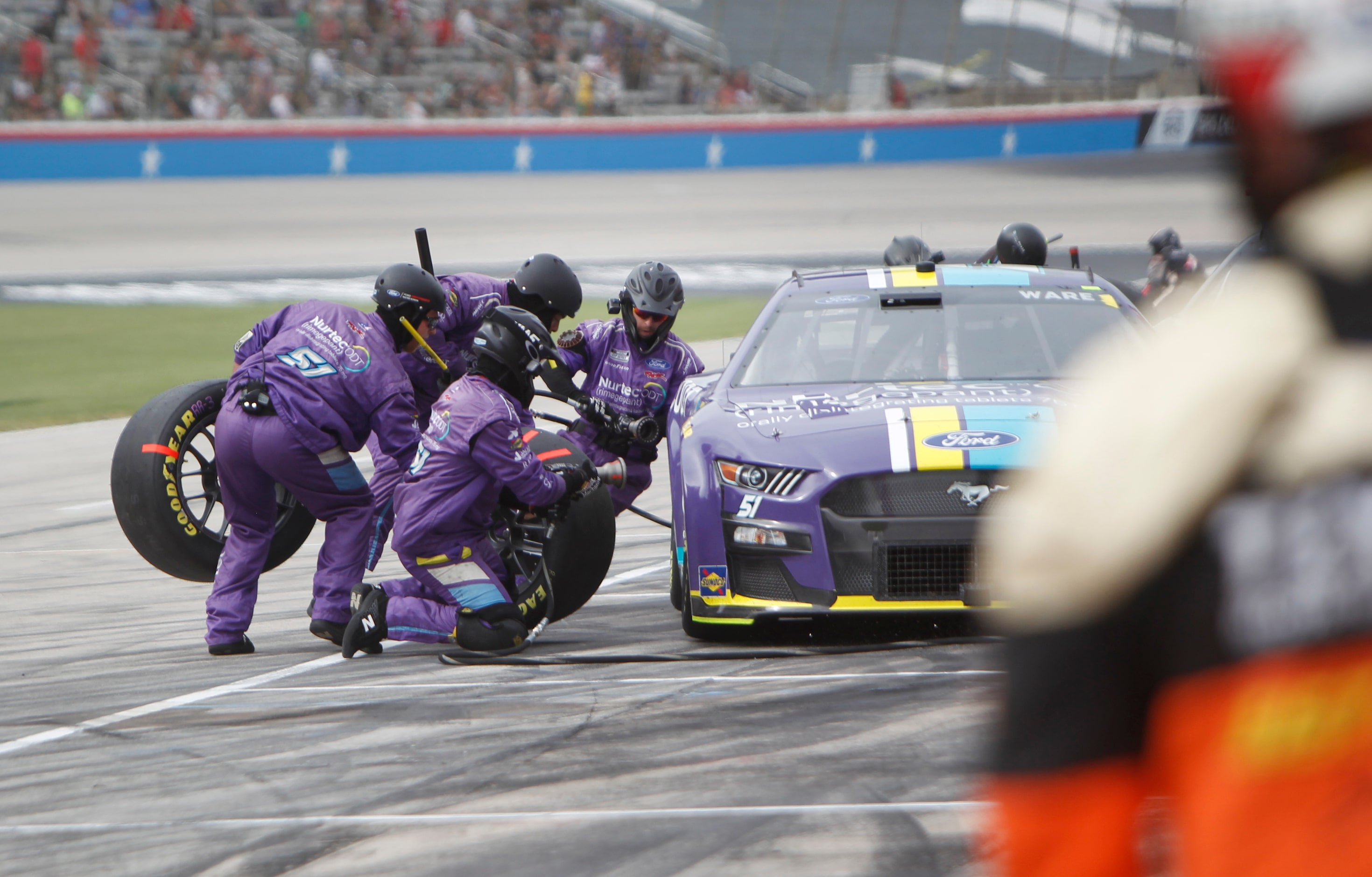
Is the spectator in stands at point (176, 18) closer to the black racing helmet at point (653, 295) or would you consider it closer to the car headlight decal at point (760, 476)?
the black racing helmet at point (653, 295)

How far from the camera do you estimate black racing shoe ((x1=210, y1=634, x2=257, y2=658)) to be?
264 inches

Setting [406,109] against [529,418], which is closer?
[529,418]

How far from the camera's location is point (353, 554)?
6867mm

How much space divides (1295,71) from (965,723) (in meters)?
3.85

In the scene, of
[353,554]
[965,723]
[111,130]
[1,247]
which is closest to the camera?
[965,723]

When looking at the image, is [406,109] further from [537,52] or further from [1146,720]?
[1146,720]

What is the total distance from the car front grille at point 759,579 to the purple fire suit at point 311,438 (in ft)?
5.04

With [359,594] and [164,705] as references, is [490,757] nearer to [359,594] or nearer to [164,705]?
[164,705]

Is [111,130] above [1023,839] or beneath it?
beneath

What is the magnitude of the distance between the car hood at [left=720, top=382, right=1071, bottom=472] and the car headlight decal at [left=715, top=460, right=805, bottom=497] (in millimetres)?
38

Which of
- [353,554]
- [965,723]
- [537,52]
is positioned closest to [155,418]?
[353,554]

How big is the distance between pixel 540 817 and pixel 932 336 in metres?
3.60

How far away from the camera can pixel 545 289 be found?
25.2ft

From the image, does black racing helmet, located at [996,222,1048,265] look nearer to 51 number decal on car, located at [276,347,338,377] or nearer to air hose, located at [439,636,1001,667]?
air hose, located at [439,636,1001,667]
